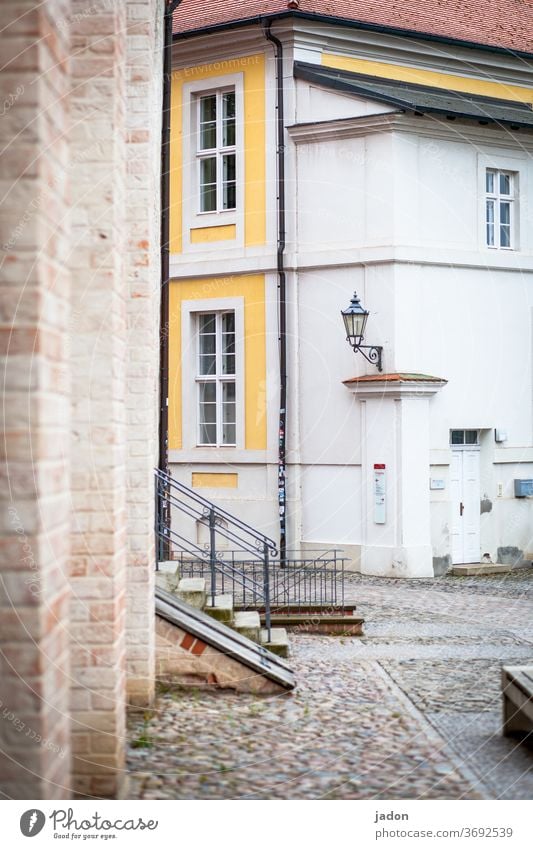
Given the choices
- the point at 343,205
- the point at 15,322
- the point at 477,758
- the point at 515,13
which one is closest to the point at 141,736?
the point at 477,758

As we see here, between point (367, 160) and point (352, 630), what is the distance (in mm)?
7889

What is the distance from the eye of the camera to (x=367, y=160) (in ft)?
54.7

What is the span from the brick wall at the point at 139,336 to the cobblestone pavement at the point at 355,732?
0.80 m

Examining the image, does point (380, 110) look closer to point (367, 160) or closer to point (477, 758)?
point (367, 160)

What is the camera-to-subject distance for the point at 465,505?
57.5ft

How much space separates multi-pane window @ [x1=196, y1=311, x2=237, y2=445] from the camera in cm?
1817

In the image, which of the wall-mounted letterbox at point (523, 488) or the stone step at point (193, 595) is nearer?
the stone step at point (193, 595)

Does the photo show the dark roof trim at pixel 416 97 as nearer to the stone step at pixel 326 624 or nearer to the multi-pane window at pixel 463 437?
the multi-pane window at pixel 463 437

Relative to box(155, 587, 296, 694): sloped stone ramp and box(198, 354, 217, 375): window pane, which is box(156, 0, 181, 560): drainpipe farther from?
box(155, 587, 296, 694): sloped stone ramp

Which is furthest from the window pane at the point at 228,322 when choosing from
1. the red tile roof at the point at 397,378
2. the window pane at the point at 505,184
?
the window pane at the point at 505,184

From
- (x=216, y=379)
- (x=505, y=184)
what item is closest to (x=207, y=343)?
(x=216, y=379)

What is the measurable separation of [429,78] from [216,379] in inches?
244

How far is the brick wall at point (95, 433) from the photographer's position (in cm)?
554
